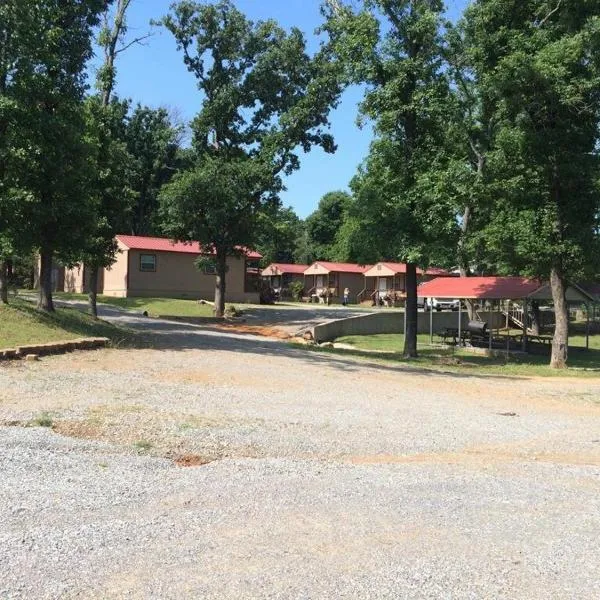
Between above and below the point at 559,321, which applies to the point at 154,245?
above

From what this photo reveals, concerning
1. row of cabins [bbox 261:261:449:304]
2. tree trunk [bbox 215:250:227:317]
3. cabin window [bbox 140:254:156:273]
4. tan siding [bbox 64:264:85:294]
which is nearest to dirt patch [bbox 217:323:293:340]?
tree trunk [bbox 215:250:227:317]

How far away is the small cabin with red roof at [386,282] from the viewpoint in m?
55.9

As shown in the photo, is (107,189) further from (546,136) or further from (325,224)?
(325,224)

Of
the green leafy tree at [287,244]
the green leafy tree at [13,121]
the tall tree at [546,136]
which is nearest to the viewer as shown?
the green leafy tree at [13,121]

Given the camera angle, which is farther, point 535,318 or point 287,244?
point 287,244

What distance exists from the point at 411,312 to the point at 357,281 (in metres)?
38.5

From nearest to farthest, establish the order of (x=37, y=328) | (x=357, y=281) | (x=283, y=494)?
(x=283, y=494) → (x=37, y=328) → (x=357, y=281)

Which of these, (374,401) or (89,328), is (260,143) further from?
(374,401)

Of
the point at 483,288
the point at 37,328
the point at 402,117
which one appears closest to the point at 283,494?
the point at 37,328

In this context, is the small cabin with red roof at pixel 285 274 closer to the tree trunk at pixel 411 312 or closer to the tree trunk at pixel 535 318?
the tree trunk at pixel 535 318

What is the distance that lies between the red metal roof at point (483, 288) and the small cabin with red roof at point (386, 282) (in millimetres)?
20173

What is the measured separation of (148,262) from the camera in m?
42.6

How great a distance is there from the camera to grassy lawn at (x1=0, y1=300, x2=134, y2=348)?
1432 cm

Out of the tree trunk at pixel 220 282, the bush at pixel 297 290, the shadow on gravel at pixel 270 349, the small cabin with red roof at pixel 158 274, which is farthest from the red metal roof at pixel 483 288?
the bush at pixel 297 290
